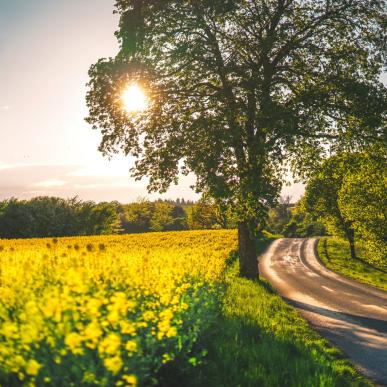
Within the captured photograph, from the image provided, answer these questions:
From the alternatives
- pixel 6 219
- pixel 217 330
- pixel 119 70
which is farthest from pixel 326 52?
pixel 6 219

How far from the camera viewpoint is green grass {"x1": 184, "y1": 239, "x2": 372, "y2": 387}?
6.59 m

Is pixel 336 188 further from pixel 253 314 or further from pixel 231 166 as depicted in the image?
pixel 253 314

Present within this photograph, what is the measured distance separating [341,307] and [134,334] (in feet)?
55.5

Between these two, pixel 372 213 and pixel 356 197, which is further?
pixel 356 197

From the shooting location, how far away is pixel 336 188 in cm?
4312

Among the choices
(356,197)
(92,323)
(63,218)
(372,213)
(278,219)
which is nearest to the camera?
(92,323)

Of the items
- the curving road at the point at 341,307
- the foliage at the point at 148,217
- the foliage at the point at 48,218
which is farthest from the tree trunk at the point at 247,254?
the foliage at the point at 148,217

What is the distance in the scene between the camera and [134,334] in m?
3.87

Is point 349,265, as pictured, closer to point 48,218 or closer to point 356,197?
point 356,197

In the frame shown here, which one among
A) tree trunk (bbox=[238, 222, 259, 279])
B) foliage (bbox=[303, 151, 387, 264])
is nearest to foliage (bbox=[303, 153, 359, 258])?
foliage (bbox=[303, 151, 387, 264])

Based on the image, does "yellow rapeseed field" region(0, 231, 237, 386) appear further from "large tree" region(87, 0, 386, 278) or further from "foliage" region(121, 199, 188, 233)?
"foliage" region(121, 199, 188, 233)

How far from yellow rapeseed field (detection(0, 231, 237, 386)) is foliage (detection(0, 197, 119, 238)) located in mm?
61705

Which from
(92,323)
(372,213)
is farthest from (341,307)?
(92,323)

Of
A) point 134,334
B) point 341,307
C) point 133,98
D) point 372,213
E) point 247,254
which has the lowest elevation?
point 341,307
